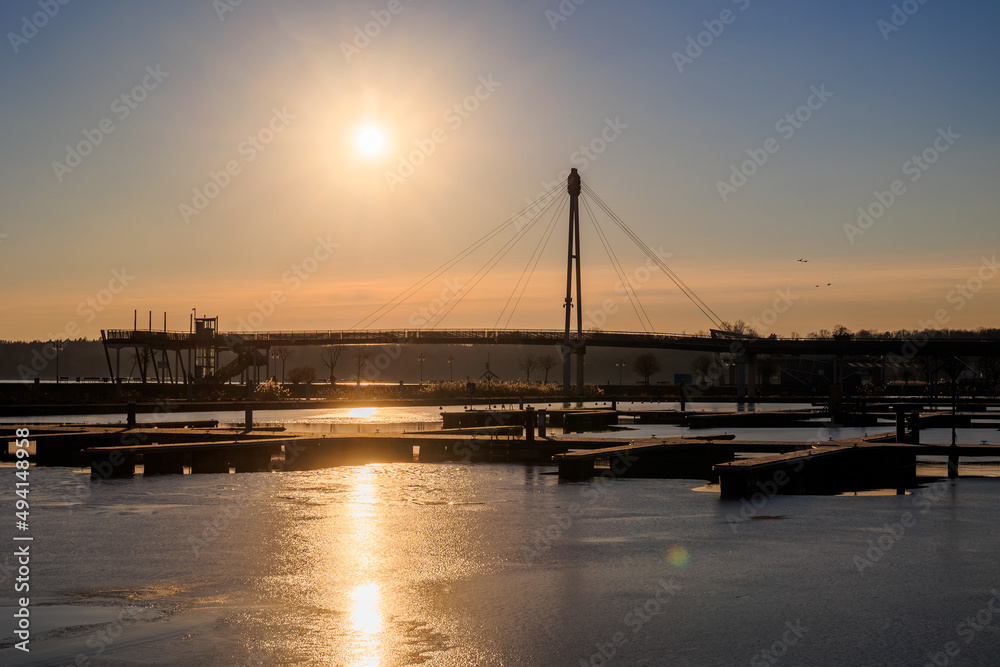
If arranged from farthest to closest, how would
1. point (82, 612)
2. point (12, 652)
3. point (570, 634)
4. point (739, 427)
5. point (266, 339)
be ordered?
point (266, 339), point (739, 427), point (82, 612), point (570, 634), point (12, 652)

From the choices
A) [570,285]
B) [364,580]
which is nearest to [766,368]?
[570,285]

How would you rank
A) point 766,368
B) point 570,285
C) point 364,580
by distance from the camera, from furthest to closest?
point 766,368, point 570,285, point 364,580

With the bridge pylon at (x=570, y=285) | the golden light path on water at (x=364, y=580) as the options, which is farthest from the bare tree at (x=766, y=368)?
the golden light path on water at (x=364, y=580)

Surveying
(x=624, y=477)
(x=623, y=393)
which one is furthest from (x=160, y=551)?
(x=623, y=393)

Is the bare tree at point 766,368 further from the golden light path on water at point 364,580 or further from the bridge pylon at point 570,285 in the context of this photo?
the golden light path on water at point 364,580

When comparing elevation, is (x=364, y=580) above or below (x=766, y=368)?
below

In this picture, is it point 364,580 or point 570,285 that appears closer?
point 364,580

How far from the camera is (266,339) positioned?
106 m

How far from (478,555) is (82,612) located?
5.29 meters

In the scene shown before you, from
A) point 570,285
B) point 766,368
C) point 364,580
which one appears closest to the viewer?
point 364,580

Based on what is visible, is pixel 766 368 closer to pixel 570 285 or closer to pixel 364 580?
pixel 570 285

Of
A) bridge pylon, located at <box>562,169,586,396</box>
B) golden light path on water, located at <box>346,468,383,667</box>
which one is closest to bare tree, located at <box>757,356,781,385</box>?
bridge pylon, located at <box>562,169,586,396</box>

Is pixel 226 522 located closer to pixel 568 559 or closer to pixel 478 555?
pixel 478 555

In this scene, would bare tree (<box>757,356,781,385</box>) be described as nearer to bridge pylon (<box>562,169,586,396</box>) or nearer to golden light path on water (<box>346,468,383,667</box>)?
bridge pylon (<box>562,169,586,396</box>)
